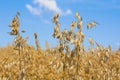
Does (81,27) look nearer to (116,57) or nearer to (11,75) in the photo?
(11,75)

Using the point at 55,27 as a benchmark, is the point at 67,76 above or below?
below

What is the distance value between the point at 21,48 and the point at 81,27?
1.22 meters

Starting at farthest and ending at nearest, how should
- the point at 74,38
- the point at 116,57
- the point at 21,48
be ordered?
the point at 116,57
the point at 21,48
the point at 74,38

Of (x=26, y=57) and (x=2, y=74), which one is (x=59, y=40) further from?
(x=2, y=74)

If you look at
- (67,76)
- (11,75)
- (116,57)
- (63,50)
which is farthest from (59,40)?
(116,57)

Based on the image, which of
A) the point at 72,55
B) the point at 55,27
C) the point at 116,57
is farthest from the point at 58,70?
the point at 116,57

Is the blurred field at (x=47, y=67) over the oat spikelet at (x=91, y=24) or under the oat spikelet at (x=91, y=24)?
under

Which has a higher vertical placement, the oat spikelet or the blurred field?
the oat spikelet

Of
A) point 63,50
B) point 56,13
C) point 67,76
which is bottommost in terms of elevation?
point 67,76

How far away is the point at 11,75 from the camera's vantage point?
23.1ft

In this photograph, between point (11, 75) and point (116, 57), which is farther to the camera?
point (116, 57)

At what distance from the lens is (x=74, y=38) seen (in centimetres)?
641

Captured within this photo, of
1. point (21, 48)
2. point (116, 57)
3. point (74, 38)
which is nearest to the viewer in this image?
point (74, 38)

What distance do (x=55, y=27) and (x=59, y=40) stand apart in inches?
9.7
